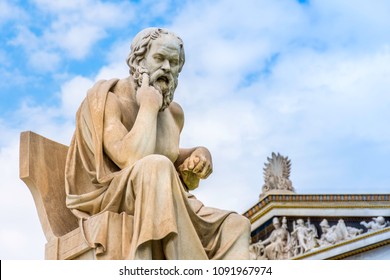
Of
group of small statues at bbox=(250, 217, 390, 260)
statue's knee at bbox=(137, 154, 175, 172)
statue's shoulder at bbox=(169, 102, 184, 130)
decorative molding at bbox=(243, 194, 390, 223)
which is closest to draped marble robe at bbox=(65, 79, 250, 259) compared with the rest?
statue's knee at bbox=(137, 154, 175, 172)

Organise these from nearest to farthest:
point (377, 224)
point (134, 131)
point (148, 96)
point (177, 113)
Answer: point (134, 131) → point (148, 96) → point (177, 113) → point (377, 224)

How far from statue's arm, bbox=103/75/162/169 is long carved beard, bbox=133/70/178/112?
0.07 meters

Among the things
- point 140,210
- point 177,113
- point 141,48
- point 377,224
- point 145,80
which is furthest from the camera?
point 377,224

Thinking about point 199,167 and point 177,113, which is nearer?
point 199,167

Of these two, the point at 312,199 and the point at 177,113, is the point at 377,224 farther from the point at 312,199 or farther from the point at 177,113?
the point at 177,113

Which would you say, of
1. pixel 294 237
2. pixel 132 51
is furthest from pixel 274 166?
pixel 132 51

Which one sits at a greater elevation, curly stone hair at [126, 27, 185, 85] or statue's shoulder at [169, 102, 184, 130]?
curly stone hair at [126, 27, 185, 85]

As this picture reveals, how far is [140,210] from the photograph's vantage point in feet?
22.3

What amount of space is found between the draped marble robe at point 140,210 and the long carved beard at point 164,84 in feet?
1.12

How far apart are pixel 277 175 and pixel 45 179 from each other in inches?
668

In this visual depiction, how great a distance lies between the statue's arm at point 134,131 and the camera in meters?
7.14

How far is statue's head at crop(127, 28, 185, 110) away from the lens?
757 cm

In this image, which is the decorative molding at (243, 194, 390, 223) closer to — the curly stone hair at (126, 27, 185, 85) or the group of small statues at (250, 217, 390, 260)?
the group of small statues at (250, 217, 390, 260)

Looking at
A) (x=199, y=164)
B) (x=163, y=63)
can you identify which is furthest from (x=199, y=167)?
(x=163, y=63)
